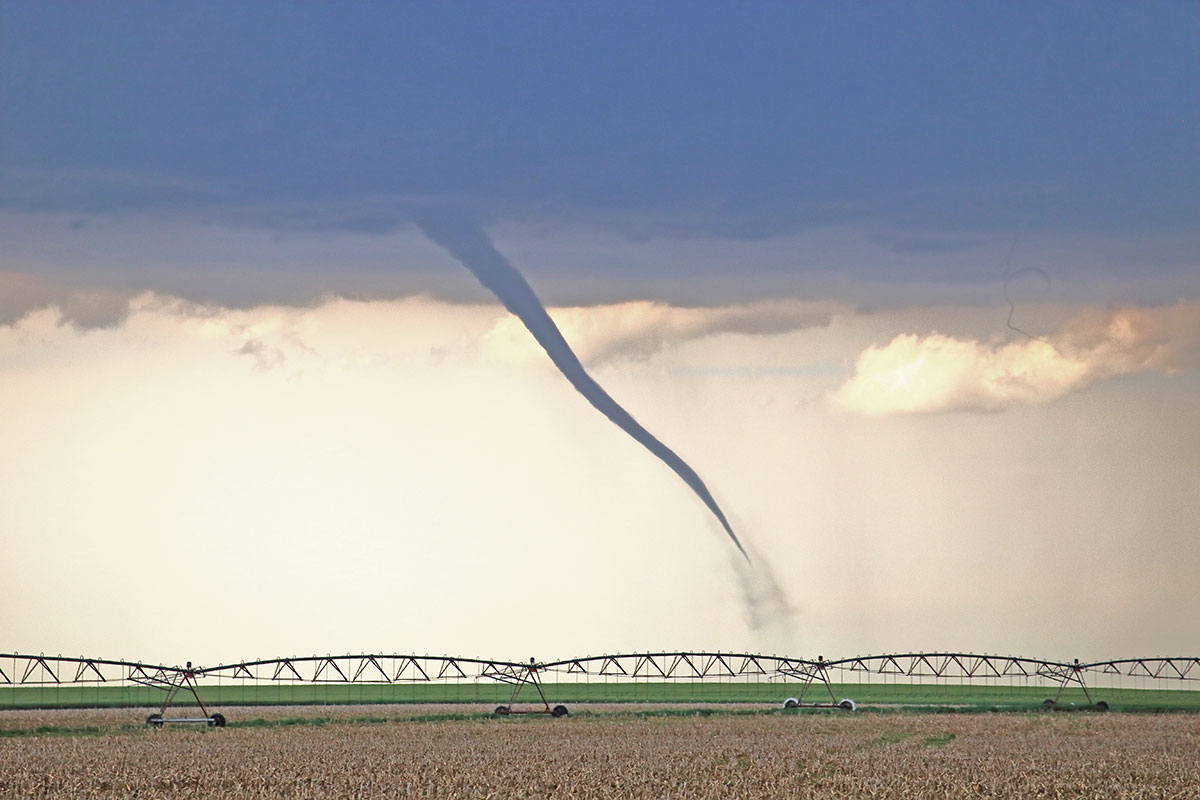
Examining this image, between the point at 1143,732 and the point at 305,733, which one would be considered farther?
the point at 1143,732

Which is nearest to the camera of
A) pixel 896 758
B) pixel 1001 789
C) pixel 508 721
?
pixel 1001 789

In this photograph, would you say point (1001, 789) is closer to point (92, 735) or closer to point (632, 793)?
point (632, 793)

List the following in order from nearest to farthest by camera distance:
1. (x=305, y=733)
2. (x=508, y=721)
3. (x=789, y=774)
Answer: (x=789, y=774) < (x=305, y=733) < (x=508, y=721)

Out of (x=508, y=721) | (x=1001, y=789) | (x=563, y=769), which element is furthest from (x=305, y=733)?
(x=1001, y=789)

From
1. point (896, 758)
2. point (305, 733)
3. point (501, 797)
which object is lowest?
point (501, 797)

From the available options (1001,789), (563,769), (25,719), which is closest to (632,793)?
(563,769)

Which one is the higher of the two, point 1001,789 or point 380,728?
point 380,728

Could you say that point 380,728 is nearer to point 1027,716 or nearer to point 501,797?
point 501,797
